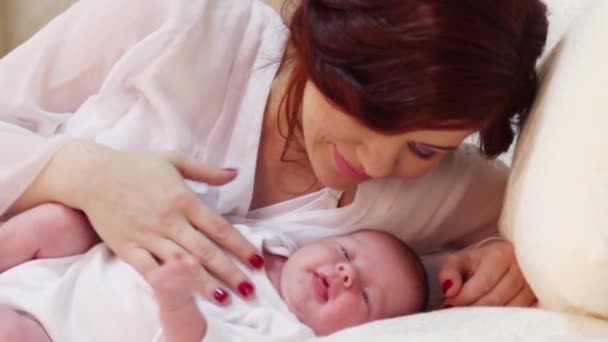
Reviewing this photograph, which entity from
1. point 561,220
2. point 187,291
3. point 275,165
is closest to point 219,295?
point 187,291

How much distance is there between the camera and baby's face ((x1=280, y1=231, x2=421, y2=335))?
40.5 inches

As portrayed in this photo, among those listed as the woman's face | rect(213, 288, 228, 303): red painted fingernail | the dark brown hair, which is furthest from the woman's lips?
rect(213, 288, 228, 303): red painted fingernail

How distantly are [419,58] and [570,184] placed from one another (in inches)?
7.7

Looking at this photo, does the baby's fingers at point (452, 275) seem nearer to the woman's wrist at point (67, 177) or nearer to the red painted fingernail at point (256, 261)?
the red painted fingernail at point (256, 261)

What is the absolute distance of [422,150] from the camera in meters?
1.00

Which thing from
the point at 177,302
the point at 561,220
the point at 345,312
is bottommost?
the point at 345,312

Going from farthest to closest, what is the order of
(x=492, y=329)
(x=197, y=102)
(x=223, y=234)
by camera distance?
(x=197, y=102) < (x=223, y=234) < (x=492, y=329)

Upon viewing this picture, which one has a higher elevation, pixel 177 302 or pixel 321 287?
pixel 177 302

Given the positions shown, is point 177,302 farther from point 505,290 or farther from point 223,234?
point 505,290

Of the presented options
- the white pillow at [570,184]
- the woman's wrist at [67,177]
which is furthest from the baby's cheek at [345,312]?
the woman's wrist at [67,177]

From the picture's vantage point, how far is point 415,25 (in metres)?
0.88

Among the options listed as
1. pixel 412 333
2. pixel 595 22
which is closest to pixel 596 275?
pixel 412 333

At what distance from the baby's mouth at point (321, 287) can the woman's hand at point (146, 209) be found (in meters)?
0.07

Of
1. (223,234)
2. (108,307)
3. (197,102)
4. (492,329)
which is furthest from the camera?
(197,102)
